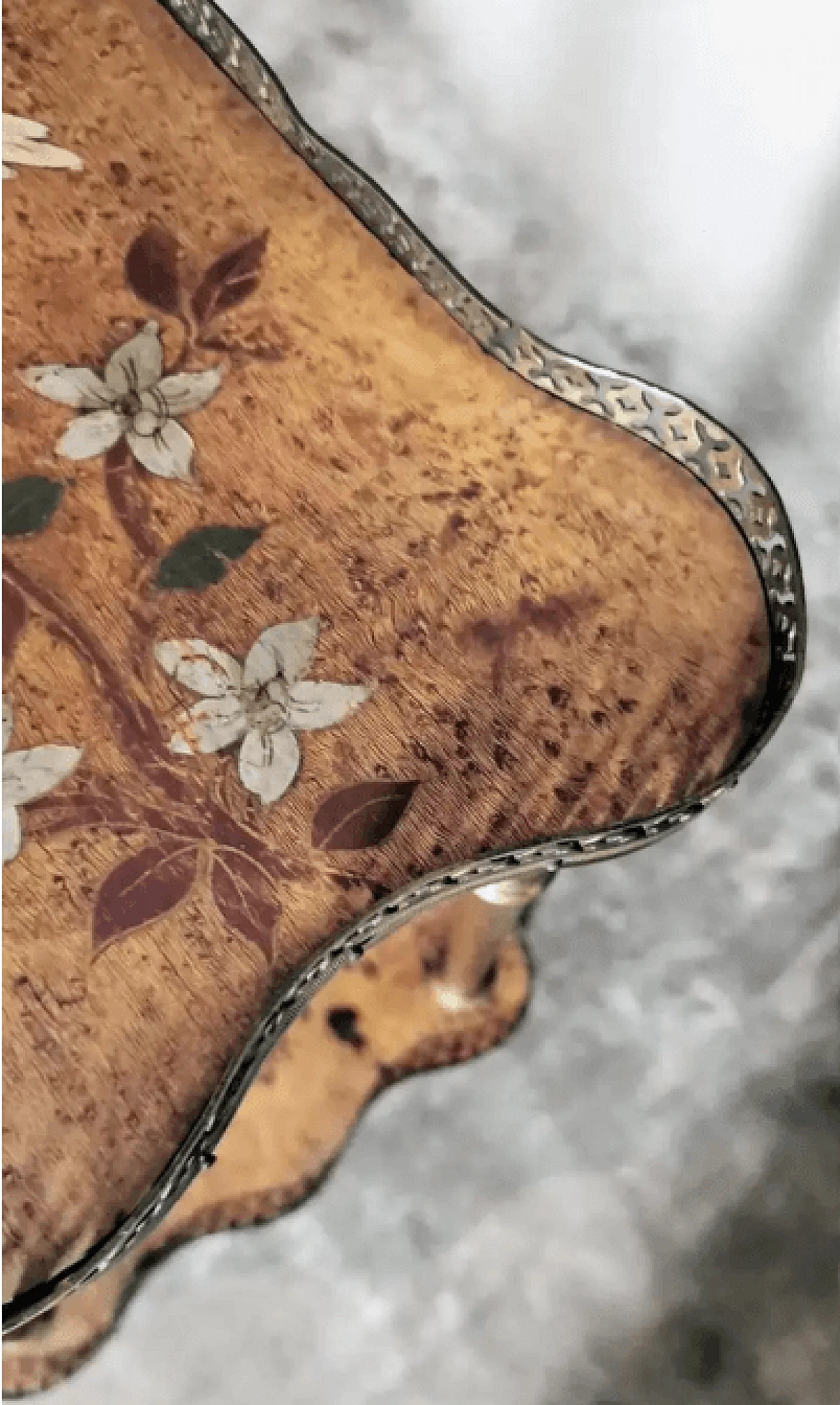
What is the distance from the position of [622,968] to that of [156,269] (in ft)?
2.46

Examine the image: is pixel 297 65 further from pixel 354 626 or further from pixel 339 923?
pixel 339 923

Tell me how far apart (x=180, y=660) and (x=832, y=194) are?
3.38ft

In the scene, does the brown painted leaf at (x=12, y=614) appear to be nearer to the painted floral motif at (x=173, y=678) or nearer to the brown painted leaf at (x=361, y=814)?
the painted floral motif at (x=173, y=678)

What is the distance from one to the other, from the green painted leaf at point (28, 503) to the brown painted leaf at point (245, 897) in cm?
22

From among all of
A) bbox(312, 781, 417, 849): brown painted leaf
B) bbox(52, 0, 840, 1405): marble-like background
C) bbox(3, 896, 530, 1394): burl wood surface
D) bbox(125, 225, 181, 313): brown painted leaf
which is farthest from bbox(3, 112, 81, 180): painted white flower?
bbox(52, 0, 840, 1405): marble-like background

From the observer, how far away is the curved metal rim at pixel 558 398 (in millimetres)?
598

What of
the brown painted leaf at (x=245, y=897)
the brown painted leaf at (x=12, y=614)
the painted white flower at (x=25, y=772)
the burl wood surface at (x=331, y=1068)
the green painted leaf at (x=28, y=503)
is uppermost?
the green painted leaf at (x=28, y=503)

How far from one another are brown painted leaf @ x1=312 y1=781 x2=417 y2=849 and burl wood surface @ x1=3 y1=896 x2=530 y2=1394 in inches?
13.2

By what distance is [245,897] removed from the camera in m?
0.65

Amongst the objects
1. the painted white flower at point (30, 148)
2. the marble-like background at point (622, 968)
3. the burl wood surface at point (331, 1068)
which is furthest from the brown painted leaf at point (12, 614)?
the marble-like background at point (622, 968)

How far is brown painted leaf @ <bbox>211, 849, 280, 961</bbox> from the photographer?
639 mm

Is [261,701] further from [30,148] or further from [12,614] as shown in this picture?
[30,148]

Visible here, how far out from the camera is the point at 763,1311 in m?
1.08

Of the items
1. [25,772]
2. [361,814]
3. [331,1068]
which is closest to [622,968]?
[331,1068]
